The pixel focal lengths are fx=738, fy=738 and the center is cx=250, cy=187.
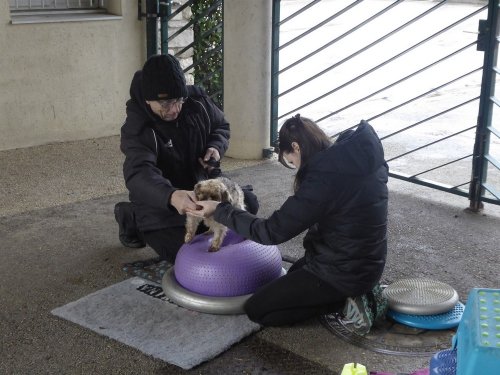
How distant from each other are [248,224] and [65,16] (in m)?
4.85

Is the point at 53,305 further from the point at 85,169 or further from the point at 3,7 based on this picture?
the point at 3,7

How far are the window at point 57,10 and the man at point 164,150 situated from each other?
131 inches

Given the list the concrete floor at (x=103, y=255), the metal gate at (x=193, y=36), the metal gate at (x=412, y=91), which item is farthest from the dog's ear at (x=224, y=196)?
the metal gate at (x=193, y=36)

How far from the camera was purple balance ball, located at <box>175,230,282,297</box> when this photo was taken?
3.95m

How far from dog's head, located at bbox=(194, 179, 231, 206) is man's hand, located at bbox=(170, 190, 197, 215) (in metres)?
0.05

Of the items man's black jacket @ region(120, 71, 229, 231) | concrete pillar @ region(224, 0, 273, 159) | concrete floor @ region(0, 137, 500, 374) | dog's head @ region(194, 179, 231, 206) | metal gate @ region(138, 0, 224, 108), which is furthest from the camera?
metal gate @ region(138, 0, 224, 108)

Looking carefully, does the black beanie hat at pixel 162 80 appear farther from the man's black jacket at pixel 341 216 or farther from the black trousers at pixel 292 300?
the black trousers at pixel 292 300

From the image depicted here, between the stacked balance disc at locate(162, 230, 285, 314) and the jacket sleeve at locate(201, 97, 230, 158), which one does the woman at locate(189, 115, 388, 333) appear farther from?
the jacket sleeve at locate(201, 97, 230, 158)

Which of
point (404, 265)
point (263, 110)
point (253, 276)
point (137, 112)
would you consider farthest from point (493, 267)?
point (263, 110)

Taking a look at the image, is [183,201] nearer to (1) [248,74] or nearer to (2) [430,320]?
(2) [430,320]

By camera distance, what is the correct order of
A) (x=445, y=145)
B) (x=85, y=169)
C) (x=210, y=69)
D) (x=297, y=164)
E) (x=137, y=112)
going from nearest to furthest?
(x=297, y=164) → (x=137, y=112) → (x=85, y=169) → (x=445, y=145) → (x=210, y=69)

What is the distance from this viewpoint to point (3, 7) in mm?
7176

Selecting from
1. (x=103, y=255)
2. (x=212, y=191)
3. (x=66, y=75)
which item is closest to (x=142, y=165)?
(x=212, y=191)

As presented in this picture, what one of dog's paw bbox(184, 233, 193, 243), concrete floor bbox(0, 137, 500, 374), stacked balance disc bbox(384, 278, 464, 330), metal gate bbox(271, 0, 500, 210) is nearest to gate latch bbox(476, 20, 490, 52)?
metal gate bbox(271, 0, 500, 210)
